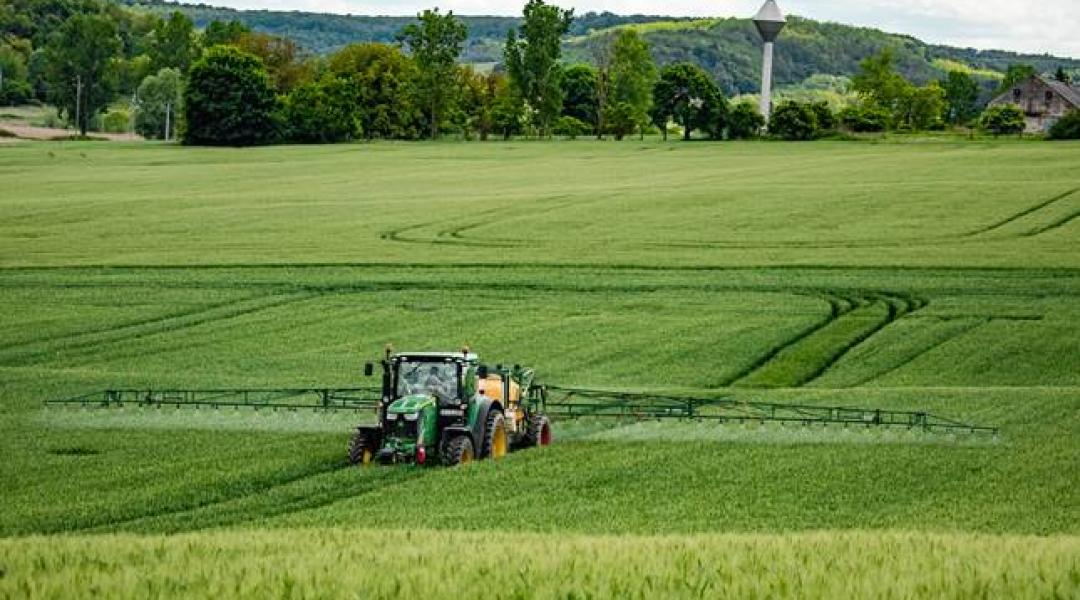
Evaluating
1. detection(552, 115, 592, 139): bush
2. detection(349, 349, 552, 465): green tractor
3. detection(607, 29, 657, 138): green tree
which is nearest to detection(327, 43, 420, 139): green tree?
detection(552, 115, 592, 139): bush

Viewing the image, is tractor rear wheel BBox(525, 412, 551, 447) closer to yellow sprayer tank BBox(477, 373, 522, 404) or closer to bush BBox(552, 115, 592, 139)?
yellow sprayer tank BBox(477, 373, 522, 404)

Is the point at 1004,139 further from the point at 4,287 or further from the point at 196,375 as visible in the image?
the point at 196,375

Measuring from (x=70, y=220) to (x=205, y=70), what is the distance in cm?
7297

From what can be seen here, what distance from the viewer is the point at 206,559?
1703 cm

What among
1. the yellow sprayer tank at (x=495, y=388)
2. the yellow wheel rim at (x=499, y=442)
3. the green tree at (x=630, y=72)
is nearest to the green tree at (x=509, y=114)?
the green tree at (x=630, y=72)

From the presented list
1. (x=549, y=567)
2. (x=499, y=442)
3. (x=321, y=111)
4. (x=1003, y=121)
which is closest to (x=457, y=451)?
(x=499, y=442)

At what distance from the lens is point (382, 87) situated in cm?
17250

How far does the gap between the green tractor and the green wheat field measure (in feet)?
2.54

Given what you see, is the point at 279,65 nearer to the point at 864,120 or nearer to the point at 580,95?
the point at 580,95

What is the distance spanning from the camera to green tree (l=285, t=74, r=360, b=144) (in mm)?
163500

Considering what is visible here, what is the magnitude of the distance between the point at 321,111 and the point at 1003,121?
6013 cm

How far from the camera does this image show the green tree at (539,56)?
6752 inches

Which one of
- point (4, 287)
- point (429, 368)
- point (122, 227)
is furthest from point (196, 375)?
point (122, 227)

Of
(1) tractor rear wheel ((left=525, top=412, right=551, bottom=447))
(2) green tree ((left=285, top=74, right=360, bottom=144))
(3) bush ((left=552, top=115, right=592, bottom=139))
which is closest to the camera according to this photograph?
(1) tractor rear wheel ((left=525, top=412, right=551, bottom=447))
